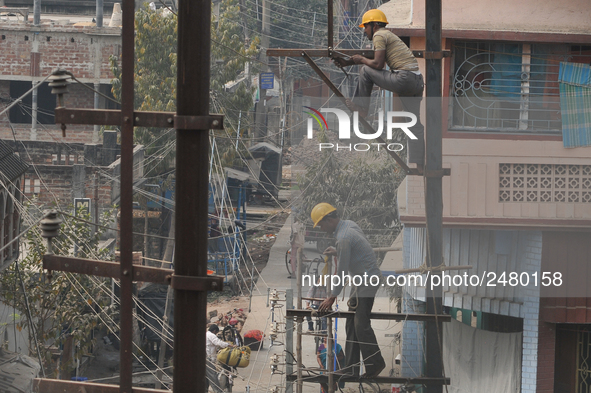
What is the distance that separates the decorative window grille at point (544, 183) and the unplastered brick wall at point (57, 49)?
1808 centimetres

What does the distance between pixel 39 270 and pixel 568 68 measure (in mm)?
9577

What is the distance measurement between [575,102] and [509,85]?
958mm

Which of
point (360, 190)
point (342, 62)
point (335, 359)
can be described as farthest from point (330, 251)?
point (342, 62)

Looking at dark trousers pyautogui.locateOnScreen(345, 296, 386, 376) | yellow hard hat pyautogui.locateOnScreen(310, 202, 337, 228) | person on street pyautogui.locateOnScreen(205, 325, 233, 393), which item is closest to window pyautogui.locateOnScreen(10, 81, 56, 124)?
person on street pyautogui.locateOnScreen(205, 325, 233, 393)

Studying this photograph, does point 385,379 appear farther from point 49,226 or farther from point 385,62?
point 49,226

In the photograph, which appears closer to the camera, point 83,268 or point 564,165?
point 83,268

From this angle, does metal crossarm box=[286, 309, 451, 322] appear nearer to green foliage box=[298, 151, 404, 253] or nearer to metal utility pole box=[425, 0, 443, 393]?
metal utility pole box=[425, 0, 443, 393]

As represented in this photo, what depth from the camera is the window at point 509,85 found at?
956 centimetres

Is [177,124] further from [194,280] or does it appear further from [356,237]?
[356,237]

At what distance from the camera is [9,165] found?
9625 mm

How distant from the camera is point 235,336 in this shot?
14883mm

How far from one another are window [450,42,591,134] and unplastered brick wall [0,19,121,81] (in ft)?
56.7

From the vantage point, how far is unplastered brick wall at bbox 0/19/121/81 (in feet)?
80.1

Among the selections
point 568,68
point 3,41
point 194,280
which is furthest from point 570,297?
point 3,41
